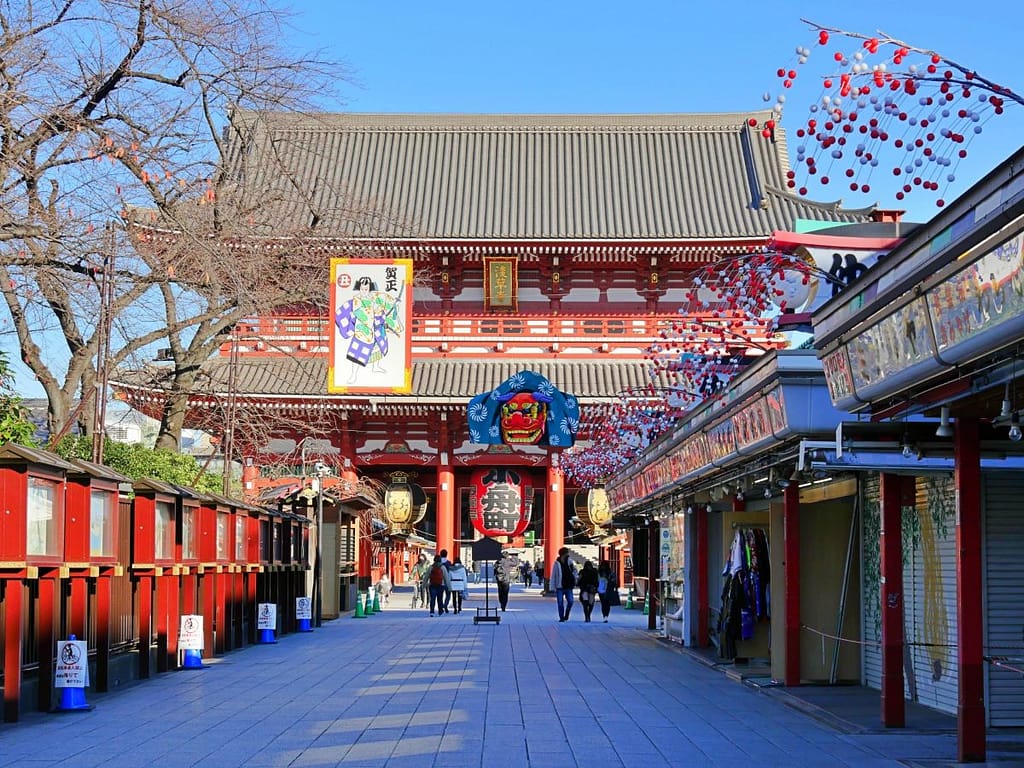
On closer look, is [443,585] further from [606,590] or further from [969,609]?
[969,609]

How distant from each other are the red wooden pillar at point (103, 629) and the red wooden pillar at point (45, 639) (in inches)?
52.0

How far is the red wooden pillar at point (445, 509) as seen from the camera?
38.1 meters

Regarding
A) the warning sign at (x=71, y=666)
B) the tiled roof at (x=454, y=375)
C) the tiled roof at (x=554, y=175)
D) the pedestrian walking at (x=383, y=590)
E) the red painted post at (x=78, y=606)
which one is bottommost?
the pedestrian walking at (x=383, y=590)

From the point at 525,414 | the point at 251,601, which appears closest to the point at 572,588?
the point at 525,414

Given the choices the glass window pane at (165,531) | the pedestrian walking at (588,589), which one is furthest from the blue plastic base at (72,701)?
the pedestrian walking at (588,589)

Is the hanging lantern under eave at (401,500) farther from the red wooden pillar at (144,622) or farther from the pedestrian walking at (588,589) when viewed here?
the red wooden pillar at (144,622)

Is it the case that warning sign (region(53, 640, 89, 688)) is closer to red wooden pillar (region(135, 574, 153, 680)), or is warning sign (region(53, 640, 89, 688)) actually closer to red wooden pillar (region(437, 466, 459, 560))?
red wooden pillar (region(135, 574, 153, 680))

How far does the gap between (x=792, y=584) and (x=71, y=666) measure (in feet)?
24.0

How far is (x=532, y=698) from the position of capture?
14219 mm

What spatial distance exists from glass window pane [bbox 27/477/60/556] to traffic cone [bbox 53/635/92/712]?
1275 mm

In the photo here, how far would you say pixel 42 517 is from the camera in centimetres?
1228

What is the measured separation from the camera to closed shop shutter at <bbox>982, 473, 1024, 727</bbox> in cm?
1172

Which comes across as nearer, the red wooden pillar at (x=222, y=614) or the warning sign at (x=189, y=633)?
the warning sign at (x=189, y=633)

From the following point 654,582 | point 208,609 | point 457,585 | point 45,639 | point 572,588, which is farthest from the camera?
point 457,585
